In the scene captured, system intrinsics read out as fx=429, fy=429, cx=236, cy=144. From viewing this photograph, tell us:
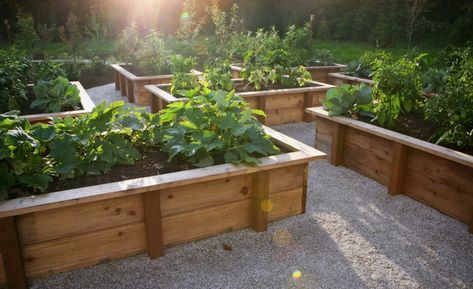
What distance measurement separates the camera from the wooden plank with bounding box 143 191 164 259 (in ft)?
8.64

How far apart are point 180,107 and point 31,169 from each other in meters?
1.21

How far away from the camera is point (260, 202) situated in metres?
3.03

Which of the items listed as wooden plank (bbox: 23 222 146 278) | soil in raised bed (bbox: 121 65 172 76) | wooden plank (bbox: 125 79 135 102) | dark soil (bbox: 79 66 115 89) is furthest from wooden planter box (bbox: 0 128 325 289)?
dark soil (bbox: 79 66 115 89)

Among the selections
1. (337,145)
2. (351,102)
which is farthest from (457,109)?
(337,145)

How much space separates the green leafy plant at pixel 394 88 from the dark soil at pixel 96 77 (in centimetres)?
627

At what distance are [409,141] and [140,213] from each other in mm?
2228

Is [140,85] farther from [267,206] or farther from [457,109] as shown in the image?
[457,109]

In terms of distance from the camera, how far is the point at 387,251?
2910 millimetres

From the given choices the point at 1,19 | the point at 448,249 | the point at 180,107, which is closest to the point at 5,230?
the point at 180,107

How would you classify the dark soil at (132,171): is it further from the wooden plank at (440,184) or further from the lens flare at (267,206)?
the wooden plank at (440,184)

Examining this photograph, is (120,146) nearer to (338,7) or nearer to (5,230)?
(5,230)

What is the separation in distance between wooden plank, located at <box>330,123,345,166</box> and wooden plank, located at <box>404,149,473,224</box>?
2.74 ft

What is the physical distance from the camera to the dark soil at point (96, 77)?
8.84m

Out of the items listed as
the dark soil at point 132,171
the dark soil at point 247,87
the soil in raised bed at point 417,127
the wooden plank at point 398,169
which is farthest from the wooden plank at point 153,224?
the dark soil at point 247,87
